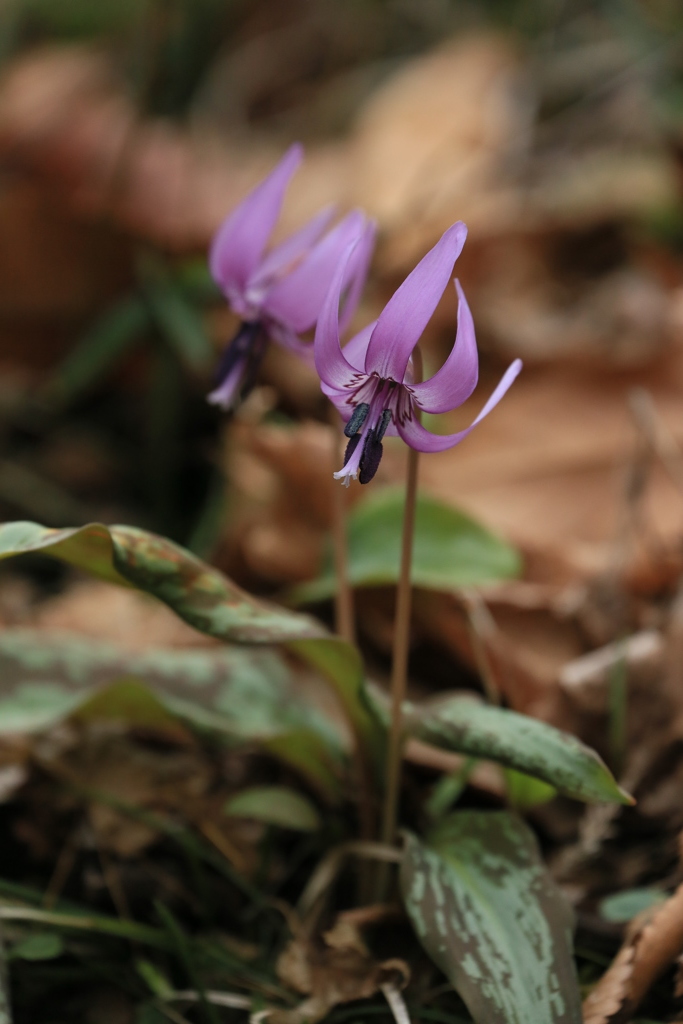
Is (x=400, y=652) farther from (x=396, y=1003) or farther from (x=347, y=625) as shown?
(x=396, y=1003)

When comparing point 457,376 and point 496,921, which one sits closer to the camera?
point 457,376

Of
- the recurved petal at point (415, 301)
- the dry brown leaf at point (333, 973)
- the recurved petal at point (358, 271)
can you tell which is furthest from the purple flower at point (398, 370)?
the dry brown leaf at point (333, 973)

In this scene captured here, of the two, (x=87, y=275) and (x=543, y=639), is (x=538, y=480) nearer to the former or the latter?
(x=543, y=639)

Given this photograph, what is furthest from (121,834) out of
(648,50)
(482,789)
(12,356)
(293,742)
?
(648,50)

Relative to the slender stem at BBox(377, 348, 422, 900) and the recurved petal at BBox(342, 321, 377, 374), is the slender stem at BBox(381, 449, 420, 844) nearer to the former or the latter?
the slender stem at BBox(377, 348, 422, 900)

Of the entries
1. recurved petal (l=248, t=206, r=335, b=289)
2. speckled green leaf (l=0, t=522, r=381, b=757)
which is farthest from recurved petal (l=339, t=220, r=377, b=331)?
speckled green leaf (l=0, t=522, r=381, b=757)

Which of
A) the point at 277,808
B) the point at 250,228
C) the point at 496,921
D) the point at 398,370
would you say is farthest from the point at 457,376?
the point at 277,808
